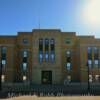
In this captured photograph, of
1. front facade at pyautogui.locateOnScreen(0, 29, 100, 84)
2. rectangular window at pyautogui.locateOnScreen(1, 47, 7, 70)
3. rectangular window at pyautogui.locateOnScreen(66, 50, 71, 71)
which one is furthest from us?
rectangular window at pyautogui.locateOnScreen(66, 50, 71, 71)

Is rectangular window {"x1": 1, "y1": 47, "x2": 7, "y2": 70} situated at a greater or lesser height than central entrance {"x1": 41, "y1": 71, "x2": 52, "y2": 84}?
greater

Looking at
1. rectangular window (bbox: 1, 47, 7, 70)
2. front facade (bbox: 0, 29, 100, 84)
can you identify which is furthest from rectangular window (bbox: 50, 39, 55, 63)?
rectangular window (bbox: 1, 47, 7, 70)

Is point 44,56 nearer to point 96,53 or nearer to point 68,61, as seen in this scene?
point 68,61

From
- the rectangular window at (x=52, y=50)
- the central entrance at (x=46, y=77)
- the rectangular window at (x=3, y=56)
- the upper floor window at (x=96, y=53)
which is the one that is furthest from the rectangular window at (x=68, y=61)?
the rectangular window at (x=3, y=56)

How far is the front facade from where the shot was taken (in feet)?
296

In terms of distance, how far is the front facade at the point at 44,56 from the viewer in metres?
90.2

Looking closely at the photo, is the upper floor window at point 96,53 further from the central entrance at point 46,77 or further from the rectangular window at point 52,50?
the central entrance at point 46,77

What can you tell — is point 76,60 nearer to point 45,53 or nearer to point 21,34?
point 45,53

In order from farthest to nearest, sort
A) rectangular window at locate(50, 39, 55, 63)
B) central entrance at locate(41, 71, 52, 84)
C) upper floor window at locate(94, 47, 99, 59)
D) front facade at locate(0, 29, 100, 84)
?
central entrance at locate(41, 71, 52, 84)
rectangular window at locate(50, 39, 55, 63)
front facade at locate(0, 29, 100, 84)
upper floor window at locate(94, 47, 99, 59)

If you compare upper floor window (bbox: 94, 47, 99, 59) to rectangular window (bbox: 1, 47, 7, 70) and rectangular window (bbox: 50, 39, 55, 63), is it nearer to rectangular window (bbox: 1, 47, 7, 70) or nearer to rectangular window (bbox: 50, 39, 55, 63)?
rectangular window (bbox: 50, 39, 55, 63)

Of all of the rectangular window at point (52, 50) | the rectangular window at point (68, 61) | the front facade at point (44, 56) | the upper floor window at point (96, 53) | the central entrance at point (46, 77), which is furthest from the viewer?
the rectangular window at point (68, 61)

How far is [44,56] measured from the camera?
91.2m

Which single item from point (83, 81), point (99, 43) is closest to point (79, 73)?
point (83, 81)

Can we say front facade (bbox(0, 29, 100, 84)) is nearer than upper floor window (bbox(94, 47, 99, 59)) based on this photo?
No
